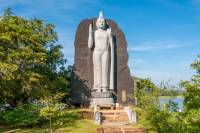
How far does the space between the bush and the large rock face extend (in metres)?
5.35

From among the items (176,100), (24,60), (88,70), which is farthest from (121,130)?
(88,70)

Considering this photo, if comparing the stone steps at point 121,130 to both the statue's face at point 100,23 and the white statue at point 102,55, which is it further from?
the statue's face at point 100,23

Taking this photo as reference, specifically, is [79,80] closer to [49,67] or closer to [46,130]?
[49,67]

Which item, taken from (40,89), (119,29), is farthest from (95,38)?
(40,89)

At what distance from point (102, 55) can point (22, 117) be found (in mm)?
7147

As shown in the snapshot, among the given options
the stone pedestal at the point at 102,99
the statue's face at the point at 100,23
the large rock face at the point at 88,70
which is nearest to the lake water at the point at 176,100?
the stone pedestal at the point at 102,99

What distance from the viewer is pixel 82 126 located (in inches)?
642

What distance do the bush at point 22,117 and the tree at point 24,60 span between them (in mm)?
1366

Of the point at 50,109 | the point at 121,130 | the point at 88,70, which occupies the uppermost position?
the point at 88,70

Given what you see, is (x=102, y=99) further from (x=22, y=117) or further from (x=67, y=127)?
(x=22, y=117)

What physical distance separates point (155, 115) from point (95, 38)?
949 centimetres

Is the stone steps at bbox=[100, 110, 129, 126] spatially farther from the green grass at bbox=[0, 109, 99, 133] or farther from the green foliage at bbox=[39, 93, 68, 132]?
the green foliage at bbox=[39, 93, 68, 132]

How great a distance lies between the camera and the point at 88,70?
2267 centimetres

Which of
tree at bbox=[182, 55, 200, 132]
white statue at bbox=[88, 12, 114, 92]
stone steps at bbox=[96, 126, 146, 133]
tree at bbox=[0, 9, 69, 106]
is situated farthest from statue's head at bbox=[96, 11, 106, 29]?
tree at bbox=[182, 55, 200, 132]
